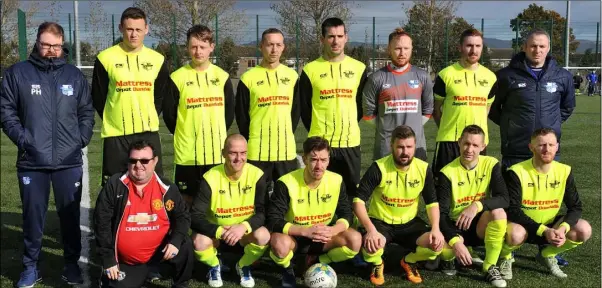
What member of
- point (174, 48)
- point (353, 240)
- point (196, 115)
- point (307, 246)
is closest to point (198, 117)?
point (196, 115)

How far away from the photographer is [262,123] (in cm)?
472

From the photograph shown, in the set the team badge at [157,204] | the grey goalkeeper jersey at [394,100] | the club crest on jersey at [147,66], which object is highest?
the club crest on jersey at [147,66]

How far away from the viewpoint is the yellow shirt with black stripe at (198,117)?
4.59 meters

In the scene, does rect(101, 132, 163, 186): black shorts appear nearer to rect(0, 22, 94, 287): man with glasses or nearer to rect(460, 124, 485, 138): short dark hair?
rect(0, 22, 94, 287): man with glasses

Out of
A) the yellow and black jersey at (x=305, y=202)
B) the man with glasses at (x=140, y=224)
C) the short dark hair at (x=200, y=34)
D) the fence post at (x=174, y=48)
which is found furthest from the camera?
the fence post at (x=174, y=48)

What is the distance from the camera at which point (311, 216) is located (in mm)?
4344

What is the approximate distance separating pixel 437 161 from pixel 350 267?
3.87 feet

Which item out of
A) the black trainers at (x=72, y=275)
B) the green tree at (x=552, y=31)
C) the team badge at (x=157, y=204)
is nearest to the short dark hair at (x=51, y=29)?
the team badge at (x=157, y=204)

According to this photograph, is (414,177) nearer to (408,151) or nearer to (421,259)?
(408,151)

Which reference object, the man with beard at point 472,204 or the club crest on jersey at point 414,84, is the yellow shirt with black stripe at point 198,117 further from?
the man with beard at point 472,204

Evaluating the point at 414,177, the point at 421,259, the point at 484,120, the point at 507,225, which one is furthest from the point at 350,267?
the point at 484,120

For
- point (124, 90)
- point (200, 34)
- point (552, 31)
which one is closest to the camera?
point (124, 90)

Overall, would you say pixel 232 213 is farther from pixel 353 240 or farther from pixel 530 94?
pixel 530 94

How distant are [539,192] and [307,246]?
1.82 meters
